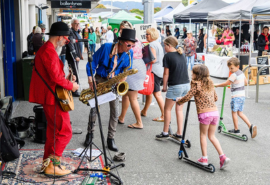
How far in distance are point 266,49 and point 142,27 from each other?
9.46 metres

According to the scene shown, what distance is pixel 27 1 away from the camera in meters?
15.5

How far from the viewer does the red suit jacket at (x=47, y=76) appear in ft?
14.5

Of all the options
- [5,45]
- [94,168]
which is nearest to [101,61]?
[94,168]

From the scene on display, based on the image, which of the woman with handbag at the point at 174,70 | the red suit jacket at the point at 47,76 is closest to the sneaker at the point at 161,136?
the woman with handbag at the point at 174,70

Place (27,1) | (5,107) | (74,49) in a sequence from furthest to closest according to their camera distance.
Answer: (27,1) < (74,49) < (5,107)

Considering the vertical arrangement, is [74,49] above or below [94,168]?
above

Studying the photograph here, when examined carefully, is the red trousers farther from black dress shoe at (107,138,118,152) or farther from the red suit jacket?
black dress shoe at (107,138,118,152)

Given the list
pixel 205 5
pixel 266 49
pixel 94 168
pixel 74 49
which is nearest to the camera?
pixel 94 168

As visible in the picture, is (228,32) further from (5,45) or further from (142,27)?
(5,45)

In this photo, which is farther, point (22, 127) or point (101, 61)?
point (22, 127)

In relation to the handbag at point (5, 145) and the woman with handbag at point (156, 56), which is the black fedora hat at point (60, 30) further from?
the woman with handbag at point (156, 56)

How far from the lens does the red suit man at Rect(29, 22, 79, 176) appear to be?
14.6 ft

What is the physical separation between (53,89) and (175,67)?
2.39 meters

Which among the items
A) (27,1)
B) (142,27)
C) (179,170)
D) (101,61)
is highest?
(27,1)
